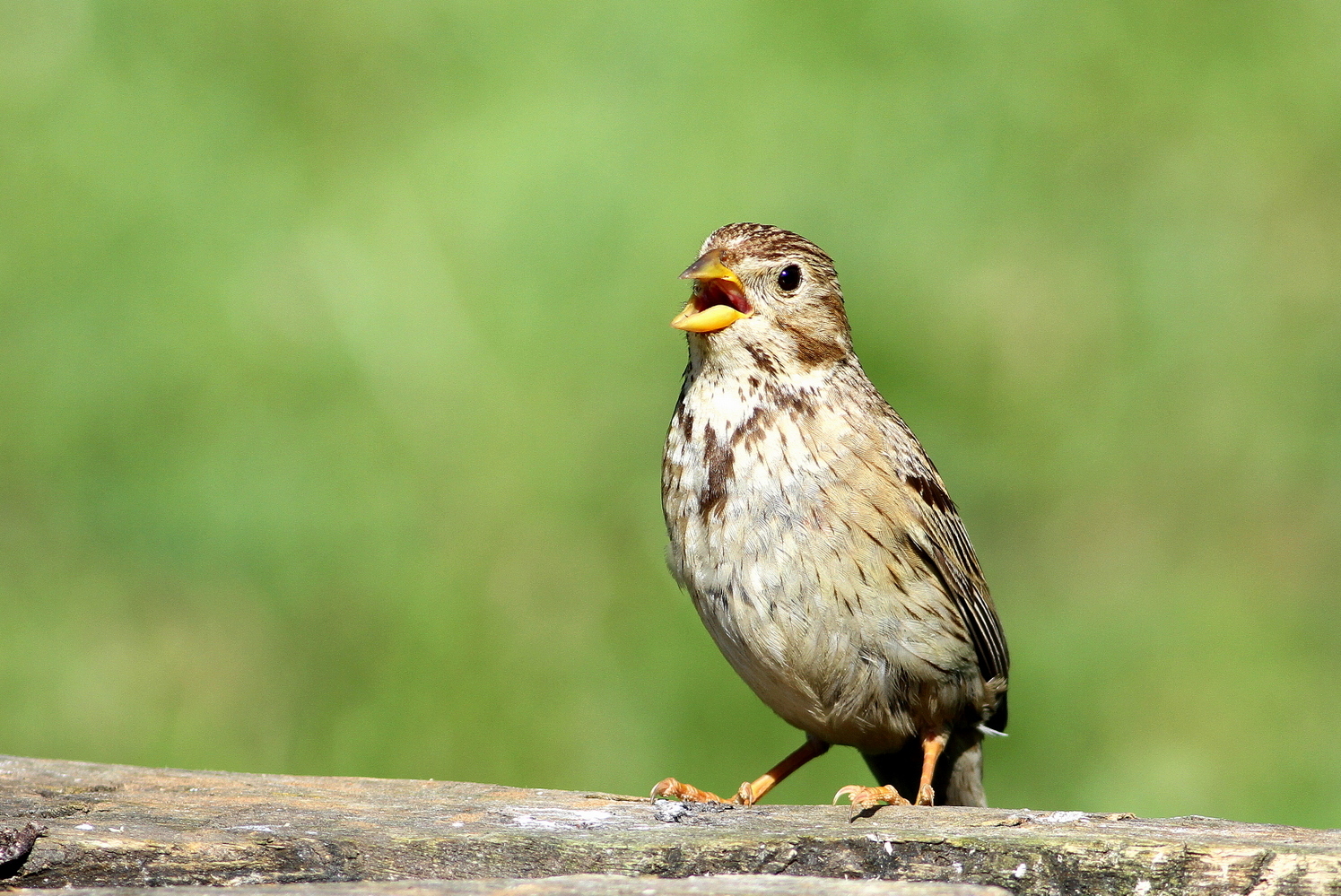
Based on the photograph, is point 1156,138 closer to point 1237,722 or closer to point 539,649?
point 1237,722

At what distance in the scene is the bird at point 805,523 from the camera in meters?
4.41

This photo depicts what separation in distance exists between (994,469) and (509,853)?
4522 millimetres

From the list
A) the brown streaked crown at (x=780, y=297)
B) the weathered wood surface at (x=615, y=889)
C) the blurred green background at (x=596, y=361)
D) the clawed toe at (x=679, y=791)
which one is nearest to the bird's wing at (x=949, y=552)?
the brown streaked crown at (x=780, y=297)

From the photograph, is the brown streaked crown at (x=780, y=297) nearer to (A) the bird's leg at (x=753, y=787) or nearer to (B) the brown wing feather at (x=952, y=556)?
(B) the brown wing feather at (x=952, y=556)

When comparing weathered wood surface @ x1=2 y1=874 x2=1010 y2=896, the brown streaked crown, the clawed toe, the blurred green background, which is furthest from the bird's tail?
weathered wood surface @ x1=2 y1=874 x2=1010 y2=896

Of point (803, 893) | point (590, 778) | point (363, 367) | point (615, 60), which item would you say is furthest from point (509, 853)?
point (615, 60)

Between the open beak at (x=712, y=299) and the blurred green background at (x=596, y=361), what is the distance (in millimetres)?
2228

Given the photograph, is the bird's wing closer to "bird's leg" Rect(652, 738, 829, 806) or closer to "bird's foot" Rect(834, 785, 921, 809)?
"bird's leg" Rect(652, 738, 829, 806)

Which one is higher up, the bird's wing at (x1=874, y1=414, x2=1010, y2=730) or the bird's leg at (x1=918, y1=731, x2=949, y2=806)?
the bird's wing at (x1=874, y1=414, x2=1010, y2=730)

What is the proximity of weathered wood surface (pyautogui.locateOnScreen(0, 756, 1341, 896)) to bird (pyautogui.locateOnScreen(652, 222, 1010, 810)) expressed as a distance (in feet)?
3.09

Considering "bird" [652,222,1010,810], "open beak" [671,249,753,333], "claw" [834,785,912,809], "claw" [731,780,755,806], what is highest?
"open beak" [671,249,753,333]

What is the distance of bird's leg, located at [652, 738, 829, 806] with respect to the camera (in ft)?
14.5

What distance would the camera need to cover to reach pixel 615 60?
8312 mm

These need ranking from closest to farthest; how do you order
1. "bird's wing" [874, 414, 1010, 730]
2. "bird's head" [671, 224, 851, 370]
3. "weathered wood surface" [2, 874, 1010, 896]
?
"weathered wood surface" [2, 874, 1010, 896]
"bird's head" [671, 224, 851, 370]
"bird's wing" [874, 414, 1010, 730]
